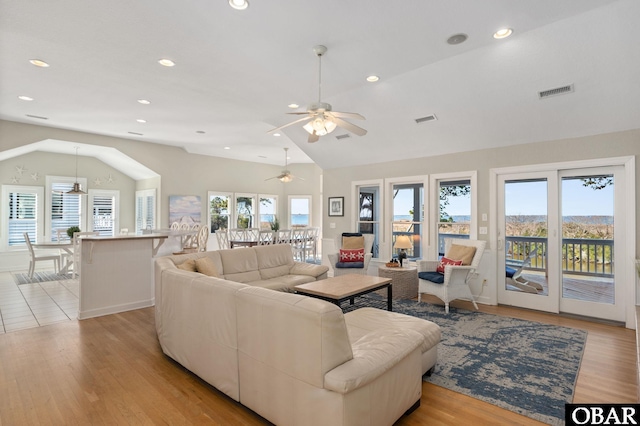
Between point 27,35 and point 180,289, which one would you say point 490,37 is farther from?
point 27,35

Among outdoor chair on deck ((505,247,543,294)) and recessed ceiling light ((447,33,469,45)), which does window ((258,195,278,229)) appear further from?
recessed ceiling light ((447,33,469,45))

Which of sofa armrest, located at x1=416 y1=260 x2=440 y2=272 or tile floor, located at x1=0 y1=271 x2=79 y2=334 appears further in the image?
sofa armrest, located at x1=416 y1=260 x2=440 y2=272

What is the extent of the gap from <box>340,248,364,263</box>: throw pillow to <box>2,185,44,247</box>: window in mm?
7571

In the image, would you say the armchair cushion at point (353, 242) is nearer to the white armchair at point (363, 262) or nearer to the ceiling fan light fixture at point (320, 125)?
the white armchair at point (363, 262)

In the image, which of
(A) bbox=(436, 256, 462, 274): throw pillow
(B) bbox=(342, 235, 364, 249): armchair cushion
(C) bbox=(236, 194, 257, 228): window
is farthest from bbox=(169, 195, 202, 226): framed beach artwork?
(A) bbox=(436, 256, 462, 274): throw pillow

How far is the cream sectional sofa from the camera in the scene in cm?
174

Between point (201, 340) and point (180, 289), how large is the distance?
498 mm

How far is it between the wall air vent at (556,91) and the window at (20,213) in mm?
10379

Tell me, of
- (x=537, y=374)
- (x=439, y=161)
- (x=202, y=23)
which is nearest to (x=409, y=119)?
(x=439, y=161)

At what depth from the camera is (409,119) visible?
5.05 metres

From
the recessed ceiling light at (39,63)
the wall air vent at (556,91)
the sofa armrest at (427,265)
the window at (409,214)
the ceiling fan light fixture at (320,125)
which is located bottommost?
the sofa armrest at (427,265)

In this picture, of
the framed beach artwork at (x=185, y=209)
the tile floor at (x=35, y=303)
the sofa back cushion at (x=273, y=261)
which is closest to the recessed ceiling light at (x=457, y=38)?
the sofa back cushion at (x=273, y=261)

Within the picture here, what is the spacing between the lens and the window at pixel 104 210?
8.73m

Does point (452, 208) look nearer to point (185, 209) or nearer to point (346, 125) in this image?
point (346, 125)
